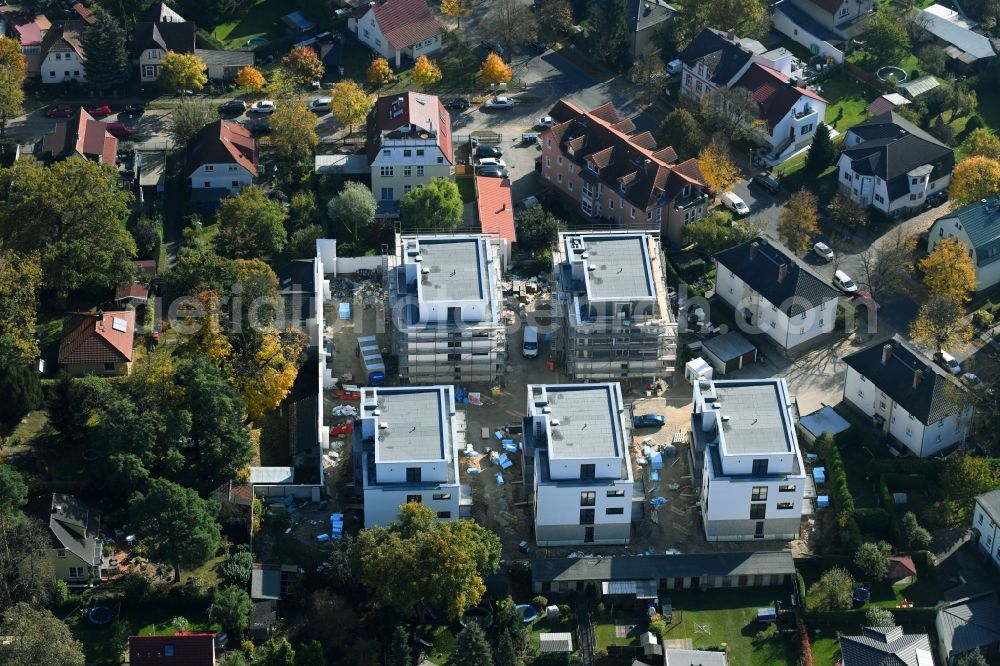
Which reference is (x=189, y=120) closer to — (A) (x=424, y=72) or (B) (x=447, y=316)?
(A) (x=424, y=72)

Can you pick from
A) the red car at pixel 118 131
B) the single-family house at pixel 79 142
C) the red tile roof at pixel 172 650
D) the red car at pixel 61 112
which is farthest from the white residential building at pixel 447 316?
the red car at pixel 61 112

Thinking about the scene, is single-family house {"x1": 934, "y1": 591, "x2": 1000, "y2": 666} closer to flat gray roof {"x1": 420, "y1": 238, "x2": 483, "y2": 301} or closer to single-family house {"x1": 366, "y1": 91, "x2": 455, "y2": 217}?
flat gray roof {"x1": 420, "y1": 238, "x2": 483, "y2": 301}

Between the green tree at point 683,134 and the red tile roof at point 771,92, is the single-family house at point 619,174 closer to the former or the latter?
the green tree at point 683,134

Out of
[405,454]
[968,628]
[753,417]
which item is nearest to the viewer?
[968,628]

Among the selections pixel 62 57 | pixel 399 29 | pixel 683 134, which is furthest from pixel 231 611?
pixel 399 29

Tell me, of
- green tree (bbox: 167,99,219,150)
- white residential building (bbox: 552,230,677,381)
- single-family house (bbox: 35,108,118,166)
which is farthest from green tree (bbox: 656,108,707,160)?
single-family house (bbox: 35,108,118,166)

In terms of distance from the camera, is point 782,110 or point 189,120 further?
point 782,110
